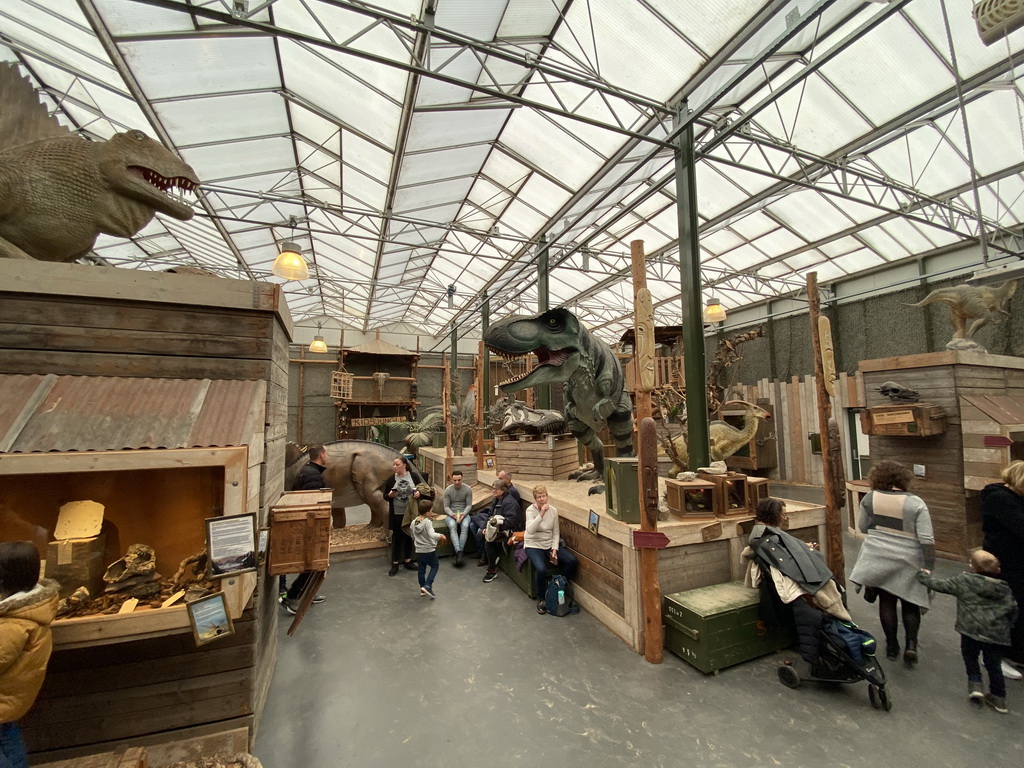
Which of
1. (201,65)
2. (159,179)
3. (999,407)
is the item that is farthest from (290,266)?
(999,407)

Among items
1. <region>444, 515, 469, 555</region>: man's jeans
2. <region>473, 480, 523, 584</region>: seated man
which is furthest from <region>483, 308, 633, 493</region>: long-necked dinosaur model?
<region>444, 515, 469, 555</region>: man's jeans

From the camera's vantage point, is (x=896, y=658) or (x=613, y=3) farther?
(x=613, y=3)

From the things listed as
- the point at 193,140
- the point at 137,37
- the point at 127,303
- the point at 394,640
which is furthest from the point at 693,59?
the point at 193,140

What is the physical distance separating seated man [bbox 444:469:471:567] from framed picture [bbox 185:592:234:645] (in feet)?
11.7

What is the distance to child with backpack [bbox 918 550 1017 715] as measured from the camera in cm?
238

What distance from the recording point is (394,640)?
3367 mm

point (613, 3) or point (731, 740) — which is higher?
point (613, 3)

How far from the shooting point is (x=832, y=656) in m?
2.58

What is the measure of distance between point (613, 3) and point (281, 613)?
6647 mm

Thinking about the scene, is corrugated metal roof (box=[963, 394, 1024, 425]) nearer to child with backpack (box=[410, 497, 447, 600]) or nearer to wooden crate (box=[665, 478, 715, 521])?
wooden crate (box=[665, 478, 715, 521])

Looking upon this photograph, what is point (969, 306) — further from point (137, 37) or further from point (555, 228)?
point (137, 37)

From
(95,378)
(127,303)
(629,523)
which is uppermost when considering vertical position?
(127,303)

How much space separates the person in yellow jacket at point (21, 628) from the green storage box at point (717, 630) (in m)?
3.20

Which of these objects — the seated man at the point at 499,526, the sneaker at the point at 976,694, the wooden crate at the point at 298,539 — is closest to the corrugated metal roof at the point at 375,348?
the seated man at the point at 499,526
